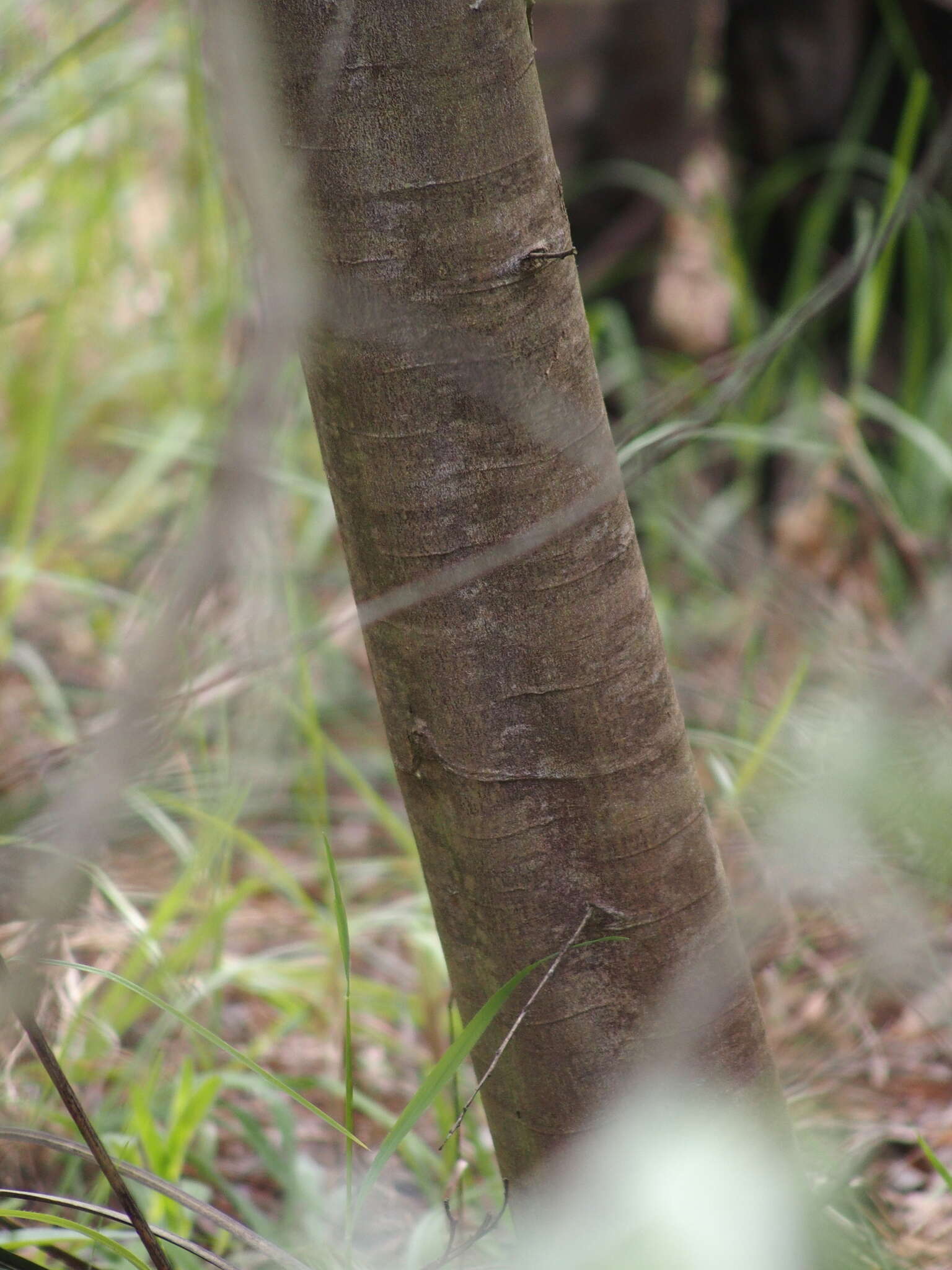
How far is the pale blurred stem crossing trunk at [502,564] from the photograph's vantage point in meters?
0.52

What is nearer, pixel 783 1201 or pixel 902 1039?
pixel 783 1201

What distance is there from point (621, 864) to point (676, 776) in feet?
0.19

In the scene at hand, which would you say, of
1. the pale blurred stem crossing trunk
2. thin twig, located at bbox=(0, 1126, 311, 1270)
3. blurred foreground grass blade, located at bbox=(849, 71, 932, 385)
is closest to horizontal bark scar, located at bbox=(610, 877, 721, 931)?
the pale blurred stem crossing trunk

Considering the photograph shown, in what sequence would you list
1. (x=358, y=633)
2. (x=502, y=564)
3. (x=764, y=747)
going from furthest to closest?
(x=358, y=633)
(x=764, y=747)
(x=502, y=564)

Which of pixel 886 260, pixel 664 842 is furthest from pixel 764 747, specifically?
pixel 886 260

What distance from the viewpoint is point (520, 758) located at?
1.97ft

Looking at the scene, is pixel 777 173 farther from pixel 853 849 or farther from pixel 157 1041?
pixel 157 1041

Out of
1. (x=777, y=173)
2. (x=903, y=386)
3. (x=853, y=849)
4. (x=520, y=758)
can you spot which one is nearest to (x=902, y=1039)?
(x=853, y=849)

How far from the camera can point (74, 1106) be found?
58 cm

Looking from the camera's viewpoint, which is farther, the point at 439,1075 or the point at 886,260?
the point at 886,260

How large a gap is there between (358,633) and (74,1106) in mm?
1432

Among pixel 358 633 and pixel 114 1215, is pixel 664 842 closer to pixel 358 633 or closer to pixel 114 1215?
pixel 114 1215

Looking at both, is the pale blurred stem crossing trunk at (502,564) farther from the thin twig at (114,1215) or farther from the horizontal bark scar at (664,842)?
the thin twig at (114,1215)

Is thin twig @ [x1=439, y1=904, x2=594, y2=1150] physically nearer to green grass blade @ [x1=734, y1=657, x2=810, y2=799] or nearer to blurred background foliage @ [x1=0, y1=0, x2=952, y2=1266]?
blurred background foliage @ [x1=0, y1=0, x2=952, y2=1266]
